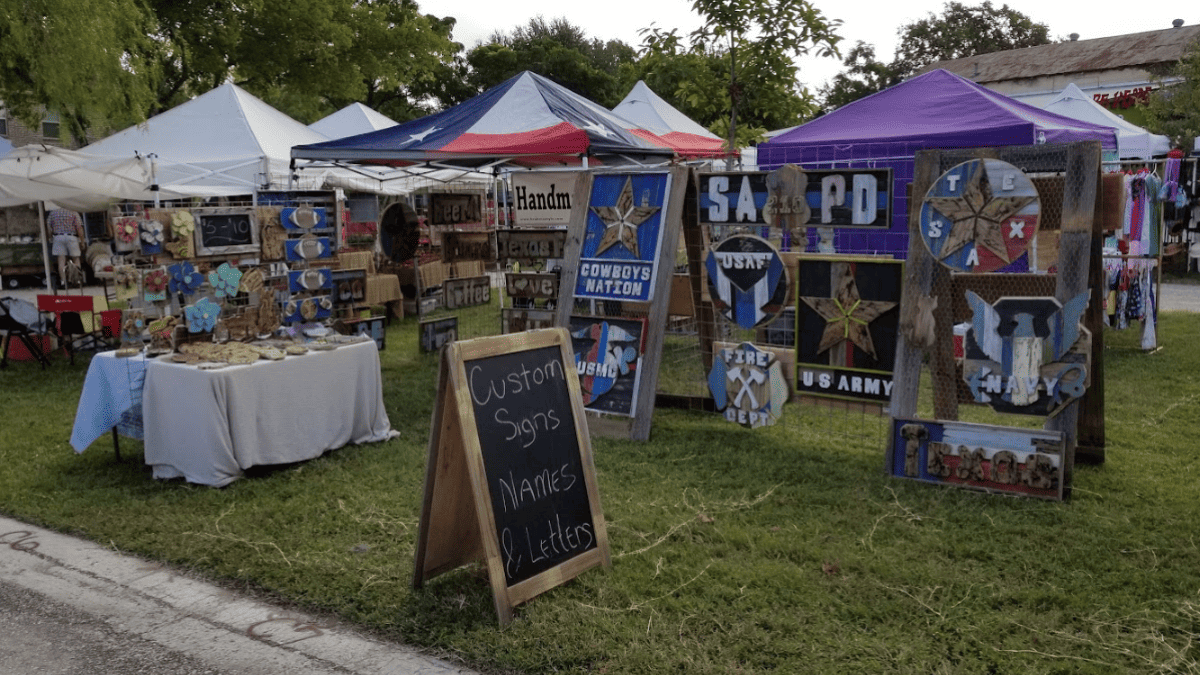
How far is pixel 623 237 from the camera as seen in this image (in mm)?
7051

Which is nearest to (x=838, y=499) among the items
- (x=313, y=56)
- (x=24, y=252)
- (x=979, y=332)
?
(x=979, y=332)

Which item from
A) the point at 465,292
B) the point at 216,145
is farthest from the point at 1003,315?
the point at 216,145

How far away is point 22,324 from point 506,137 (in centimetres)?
588

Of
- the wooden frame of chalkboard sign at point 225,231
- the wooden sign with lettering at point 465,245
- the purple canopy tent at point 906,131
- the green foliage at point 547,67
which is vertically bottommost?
the wooden sign with lettering at point 465,245

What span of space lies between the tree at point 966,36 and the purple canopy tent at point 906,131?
45411 mm

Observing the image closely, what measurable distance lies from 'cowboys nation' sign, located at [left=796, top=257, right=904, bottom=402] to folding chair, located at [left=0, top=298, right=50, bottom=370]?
8650 mm

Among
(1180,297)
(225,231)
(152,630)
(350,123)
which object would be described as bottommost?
(152,630)

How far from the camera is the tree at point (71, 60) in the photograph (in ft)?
35.7

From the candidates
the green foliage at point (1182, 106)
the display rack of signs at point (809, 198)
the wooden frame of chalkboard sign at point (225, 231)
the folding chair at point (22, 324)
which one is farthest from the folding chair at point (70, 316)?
the green foliage at point (1182, 106)

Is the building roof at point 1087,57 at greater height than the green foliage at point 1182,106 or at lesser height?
greater

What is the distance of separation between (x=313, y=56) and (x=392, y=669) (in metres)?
21.6

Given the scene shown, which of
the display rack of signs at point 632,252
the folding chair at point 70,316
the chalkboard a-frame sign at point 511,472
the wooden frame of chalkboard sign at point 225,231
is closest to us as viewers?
the chalkboard a-frame sign at point 511,472

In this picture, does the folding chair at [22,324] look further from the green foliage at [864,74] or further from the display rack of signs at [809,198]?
the green foliage at [864,74]

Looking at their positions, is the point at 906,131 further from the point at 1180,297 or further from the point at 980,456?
the point at 1180,297
